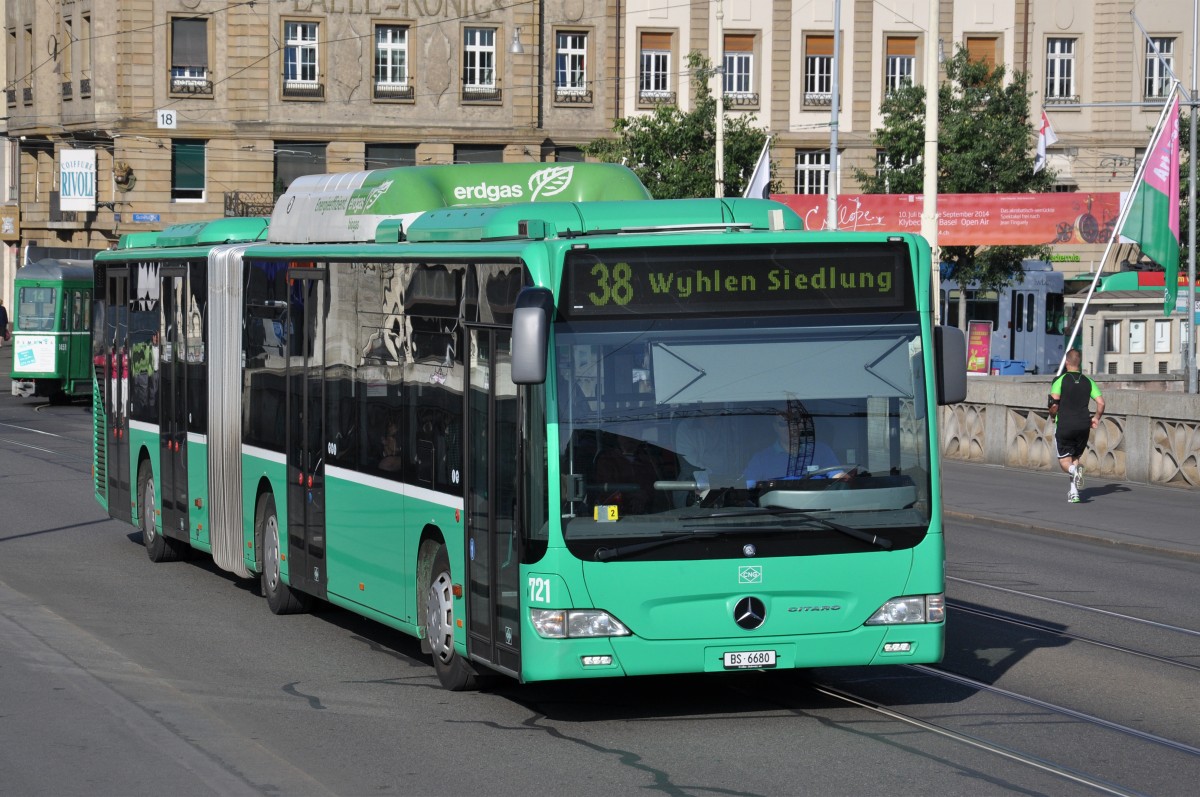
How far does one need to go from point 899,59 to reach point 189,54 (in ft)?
75.4

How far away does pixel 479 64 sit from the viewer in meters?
61.6

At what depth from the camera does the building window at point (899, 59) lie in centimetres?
6288

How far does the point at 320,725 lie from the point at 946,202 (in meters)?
36.0

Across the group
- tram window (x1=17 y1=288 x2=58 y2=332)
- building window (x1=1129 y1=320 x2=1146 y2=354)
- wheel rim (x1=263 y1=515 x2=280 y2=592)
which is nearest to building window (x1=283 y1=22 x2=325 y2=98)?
tram window (x1=17 y1=288 x2=58 y2=332)

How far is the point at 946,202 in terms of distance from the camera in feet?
143

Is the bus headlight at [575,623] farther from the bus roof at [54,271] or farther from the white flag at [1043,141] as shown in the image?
the white flag at [1043,141]

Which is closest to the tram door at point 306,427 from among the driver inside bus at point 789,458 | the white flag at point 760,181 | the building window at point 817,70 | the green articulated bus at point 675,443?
the green articulated bus at point 675,443

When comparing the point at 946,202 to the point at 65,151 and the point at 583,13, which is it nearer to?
the point at 583,13

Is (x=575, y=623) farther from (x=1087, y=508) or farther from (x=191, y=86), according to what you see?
(x=191, y=86)

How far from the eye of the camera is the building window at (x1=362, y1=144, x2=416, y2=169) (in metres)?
61.2

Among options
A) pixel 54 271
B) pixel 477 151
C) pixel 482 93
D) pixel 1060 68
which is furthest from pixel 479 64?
pixel 54 271

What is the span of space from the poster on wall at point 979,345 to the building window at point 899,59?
16290 millimetres

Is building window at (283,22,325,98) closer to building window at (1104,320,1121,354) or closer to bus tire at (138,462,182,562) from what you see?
building window at (1104,320,1121,354)

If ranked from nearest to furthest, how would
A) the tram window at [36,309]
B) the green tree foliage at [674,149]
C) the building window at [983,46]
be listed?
1. the tram window at [36,309]
2. the green tree foliage at [674,149]
3. the building window at [983,46]
